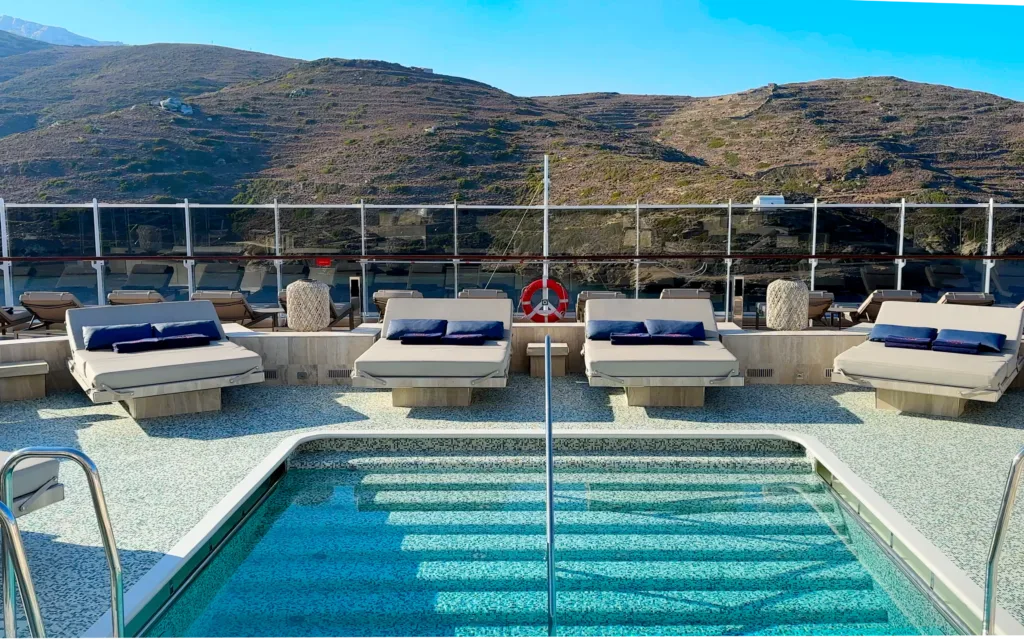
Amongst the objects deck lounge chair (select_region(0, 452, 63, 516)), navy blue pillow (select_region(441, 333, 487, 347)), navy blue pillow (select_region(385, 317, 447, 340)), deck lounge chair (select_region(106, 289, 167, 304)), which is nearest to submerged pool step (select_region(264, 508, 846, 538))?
deck lounge chair (select_region(0, 452, 63, 516))

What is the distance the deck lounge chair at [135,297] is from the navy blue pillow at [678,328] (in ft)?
15.7

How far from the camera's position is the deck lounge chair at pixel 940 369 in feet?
16.1

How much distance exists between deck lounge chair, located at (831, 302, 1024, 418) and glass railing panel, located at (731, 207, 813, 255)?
5.28m

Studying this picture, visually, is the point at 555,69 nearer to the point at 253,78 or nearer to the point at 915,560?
the point at 253,78

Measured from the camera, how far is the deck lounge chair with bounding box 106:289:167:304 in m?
7.79

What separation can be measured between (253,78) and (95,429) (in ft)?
153

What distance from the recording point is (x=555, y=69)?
3475 centimetres

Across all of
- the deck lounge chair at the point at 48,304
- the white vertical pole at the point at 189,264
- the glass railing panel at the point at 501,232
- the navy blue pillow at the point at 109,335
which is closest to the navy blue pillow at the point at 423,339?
the navy blue pillow at the point at 109,335

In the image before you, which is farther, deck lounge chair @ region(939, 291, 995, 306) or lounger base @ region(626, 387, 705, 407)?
deck lounge chair @ region(939, 291, 995, 306)

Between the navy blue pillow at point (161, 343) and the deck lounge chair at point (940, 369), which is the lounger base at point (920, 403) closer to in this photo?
the deck lounge chair at point (940, 369)

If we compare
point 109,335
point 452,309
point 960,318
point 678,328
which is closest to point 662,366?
point 678,328

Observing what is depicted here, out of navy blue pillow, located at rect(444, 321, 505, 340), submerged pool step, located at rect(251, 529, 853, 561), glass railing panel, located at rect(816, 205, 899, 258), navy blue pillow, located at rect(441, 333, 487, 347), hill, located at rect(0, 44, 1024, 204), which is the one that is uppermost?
hill, located at rect(0, 44, 1024, 204)

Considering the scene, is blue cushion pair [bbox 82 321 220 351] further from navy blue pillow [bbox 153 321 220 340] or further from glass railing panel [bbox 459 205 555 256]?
glass railing panel [bbox 459 205 555 256]

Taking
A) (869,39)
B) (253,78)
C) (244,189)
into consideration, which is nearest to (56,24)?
(253,78)
